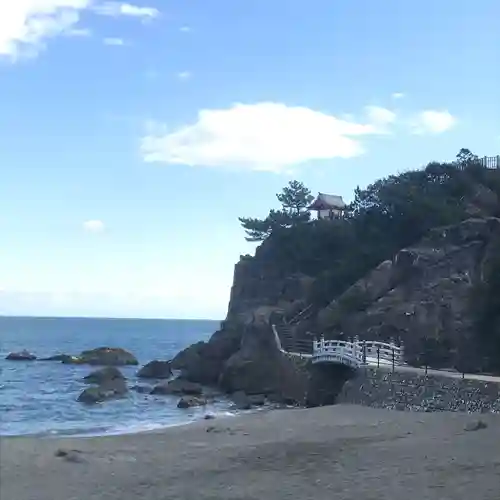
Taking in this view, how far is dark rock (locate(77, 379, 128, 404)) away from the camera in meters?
40.8

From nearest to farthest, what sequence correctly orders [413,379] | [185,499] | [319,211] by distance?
[185,499] → [413,379] → [319,211]

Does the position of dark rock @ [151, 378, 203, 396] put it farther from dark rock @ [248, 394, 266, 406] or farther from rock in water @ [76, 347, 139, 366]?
rock in water @ [76, 347, 139, 366]

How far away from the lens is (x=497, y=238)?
44281mm

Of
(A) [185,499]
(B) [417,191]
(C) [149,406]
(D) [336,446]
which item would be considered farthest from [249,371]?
(A) [185,499]

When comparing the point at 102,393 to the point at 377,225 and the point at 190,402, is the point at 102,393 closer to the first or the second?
the point at 190,402

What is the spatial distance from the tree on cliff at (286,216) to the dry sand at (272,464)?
50440 millimetres

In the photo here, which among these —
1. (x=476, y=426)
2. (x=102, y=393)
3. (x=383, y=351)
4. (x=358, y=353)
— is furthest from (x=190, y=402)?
(x=476, y=426)

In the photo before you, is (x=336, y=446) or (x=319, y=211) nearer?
(x=336, y=446)

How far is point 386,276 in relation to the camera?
157ft

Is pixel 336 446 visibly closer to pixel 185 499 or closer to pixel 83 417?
pixel 185 499

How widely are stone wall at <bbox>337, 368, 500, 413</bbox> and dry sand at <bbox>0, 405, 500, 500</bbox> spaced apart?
2318 mm

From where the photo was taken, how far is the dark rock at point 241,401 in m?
36.6

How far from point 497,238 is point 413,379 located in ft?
61.4

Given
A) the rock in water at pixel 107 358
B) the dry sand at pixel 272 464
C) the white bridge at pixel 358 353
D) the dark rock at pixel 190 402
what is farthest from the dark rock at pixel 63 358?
the dry sand at pixel 272 464
